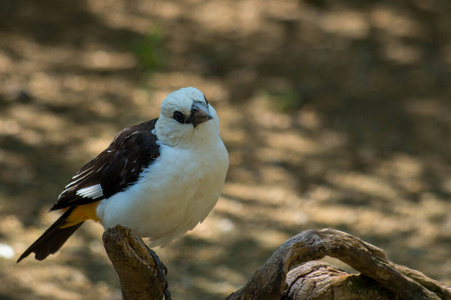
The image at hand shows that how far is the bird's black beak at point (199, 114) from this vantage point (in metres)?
3.45

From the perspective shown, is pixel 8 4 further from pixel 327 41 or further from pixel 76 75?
pixel 327 41

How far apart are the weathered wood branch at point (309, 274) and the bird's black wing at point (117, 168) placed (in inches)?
20.6

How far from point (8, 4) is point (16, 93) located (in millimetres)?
1844

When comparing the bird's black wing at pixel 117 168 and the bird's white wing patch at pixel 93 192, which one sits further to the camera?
the bird's white wing patch at pixel 93 192

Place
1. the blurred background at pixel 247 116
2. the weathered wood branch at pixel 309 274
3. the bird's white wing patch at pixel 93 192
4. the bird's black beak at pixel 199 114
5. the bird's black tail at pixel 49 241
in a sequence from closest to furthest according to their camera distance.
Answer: the weathered wood branch at pixel 309 274
the bird's black beak at pixel 199 114
the bird's white wing patch at pixel 93 192
the bird's black tail at pixel 49 241
the blurred background at pixel 247 116

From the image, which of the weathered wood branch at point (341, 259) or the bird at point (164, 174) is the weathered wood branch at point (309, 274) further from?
the bird at point (164, 174)

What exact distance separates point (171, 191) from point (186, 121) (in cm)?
40

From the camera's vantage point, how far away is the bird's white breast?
3.48 meters

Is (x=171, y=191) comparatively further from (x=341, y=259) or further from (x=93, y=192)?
(x=341, y=259)

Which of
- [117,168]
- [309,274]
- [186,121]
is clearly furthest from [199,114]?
[309,274]

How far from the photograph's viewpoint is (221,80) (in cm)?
845

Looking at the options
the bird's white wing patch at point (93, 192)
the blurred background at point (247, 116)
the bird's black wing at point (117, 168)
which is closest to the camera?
the bird's black wing at point (117, 168)

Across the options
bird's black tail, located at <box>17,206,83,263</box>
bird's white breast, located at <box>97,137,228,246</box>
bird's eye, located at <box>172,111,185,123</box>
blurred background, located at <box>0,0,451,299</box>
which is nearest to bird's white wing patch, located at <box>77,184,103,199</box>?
bird's white breast, located at <box>97,137,228,246</box>

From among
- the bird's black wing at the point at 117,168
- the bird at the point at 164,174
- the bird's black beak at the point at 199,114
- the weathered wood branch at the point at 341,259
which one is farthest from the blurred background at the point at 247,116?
the bird's black beak at the point at 199,114
